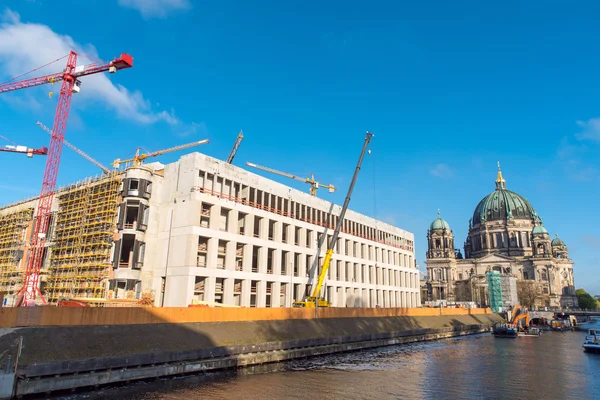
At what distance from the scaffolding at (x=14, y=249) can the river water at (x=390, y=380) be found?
59897mm

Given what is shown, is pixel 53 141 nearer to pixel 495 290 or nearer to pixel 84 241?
pixel 84 241

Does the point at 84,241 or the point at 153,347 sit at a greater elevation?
the point at 84,241

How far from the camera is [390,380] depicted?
3697 cm

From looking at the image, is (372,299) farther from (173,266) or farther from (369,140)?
(173,266)

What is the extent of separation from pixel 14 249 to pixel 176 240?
4094 centimetres

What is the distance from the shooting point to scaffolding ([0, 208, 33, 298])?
79.3 meters

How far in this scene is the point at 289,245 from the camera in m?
78.7

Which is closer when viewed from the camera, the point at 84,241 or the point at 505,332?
the point at 84,241

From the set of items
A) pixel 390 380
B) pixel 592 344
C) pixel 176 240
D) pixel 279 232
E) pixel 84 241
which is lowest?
pixel 390 380

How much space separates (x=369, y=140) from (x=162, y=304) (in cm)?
5038

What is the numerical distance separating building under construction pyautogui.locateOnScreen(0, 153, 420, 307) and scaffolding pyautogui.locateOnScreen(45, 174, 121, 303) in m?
0.17

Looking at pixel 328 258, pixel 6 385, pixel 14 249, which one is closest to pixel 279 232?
pixel 328 258

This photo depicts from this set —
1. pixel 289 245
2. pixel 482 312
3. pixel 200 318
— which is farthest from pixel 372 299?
pixel 200 318

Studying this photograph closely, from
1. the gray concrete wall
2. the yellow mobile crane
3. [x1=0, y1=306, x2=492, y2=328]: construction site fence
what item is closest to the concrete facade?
the yellow mobile crane
